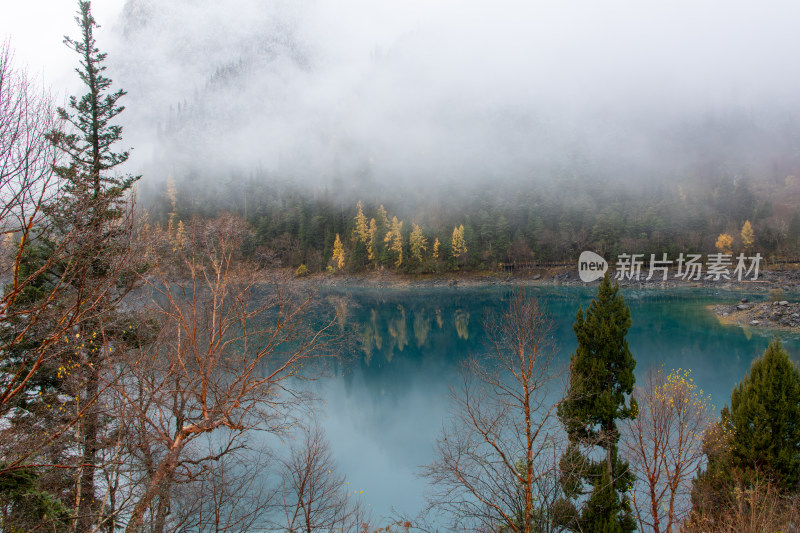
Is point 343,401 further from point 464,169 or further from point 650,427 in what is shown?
point 464,169

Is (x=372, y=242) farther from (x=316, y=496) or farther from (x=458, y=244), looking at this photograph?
(x=316, y=496)

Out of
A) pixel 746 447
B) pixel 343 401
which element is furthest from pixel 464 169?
pixel 746 447

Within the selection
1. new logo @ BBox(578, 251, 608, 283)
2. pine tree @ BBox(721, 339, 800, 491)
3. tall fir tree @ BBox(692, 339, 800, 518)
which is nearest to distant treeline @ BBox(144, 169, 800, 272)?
new logo @ BBox(578, 251, 608, 283)

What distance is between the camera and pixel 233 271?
983cm

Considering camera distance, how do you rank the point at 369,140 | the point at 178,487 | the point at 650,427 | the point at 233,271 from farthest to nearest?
the point at 369,140 → the point at 650,427 → the point at 233,271 → the point at 178,487

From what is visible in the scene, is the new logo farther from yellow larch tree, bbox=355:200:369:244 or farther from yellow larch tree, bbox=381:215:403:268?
yellow larch tree, bbox=355:200:369:244

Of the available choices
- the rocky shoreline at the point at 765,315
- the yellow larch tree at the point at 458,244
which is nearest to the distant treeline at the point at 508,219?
the yellow larch tree at the point at 458,244

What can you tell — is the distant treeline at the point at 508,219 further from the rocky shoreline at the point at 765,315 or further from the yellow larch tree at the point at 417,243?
the rocky shoreline at the point at 765,315

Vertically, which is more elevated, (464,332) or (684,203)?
(684,203)

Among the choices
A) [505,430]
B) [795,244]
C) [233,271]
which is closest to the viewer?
[233,271]

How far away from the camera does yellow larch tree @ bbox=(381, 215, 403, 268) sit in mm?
74125

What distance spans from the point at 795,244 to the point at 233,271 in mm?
A: 85723

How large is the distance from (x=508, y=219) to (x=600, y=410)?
8309 centimetres

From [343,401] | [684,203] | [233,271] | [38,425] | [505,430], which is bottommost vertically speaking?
[343,401]
